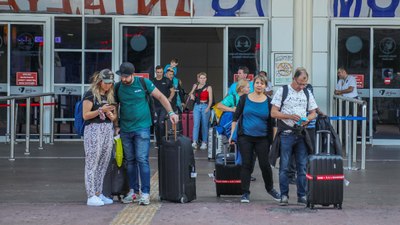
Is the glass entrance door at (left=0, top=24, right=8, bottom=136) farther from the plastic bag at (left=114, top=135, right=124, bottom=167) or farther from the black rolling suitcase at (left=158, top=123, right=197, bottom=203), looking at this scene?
the black rolling suitcase at (left=158, top=123, right=197, bottom=203)

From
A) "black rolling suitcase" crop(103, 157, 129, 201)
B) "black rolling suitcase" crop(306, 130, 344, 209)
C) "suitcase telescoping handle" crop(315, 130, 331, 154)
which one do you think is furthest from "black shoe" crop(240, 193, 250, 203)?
"black rolling suitcase" crop(103, 157, 129, 201)

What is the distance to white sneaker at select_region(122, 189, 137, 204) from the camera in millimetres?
9945

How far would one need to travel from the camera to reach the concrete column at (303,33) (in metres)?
17.3

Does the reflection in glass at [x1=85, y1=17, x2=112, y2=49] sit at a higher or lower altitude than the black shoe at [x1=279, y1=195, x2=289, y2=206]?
higher

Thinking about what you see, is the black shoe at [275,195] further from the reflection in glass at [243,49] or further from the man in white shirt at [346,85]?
the reflection in glass at [243,49]

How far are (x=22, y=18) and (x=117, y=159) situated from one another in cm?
922

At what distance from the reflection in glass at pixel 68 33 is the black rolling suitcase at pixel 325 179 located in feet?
32.9

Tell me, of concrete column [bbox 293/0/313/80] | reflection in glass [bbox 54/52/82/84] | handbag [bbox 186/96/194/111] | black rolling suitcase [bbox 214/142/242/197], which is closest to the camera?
black rolling suitcase [bbox 214/142/242/197]

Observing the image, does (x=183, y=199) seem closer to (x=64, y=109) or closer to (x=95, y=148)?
(x=95, y=148)

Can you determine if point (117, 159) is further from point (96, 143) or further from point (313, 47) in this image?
point (313, 47)

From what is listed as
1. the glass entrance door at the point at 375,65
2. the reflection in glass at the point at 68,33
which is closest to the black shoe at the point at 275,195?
the glass entrance door at the point at 375,65

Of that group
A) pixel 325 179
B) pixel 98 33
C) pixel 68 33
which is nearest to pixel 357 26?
pixel 98 33

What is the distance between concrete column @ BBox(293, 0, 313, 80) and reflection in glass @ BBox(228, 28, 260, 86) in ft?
3.61

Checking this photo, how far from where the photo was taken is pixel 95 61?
18391 mm
